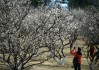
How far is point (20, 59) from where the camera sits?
1644cm

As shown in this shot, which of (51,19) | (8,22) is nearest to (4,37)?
(8,22)

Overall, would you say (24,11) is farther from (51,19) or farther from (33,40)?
(51,19)

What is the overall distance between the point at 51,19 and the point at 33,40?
408 cm

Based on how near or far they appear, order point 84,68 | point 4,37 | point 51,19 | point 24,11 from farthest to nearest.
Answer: point 84,68
point 51,19
point 24,11
point 4,37

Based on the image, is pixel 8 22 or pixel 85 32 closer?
pixel 8 22

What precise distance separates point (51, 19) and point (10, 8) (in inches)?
161

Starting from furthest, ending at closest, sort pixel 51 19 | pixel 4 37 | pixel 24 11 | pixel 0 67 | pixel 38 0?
pixel 38 0 → pixel 0 67 → pixel 51 19 → pixel 24 11 → pixel 4 37

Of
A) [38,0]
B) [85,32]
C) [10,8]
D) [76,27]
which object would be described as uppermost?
[10,8]

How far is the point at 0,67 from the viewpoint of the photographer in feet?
77.9

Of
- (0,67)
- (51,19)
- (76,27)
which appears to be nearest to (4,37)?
(51,19)

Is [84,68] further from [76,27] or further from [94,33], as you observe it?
[76,27]

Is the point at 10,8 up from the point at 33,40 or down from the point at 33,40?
up

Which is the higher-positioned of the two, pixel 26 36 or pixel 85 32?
pixel 26 36

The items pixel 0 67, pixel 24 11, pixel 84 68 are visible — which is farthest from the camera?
pixel 84 68
